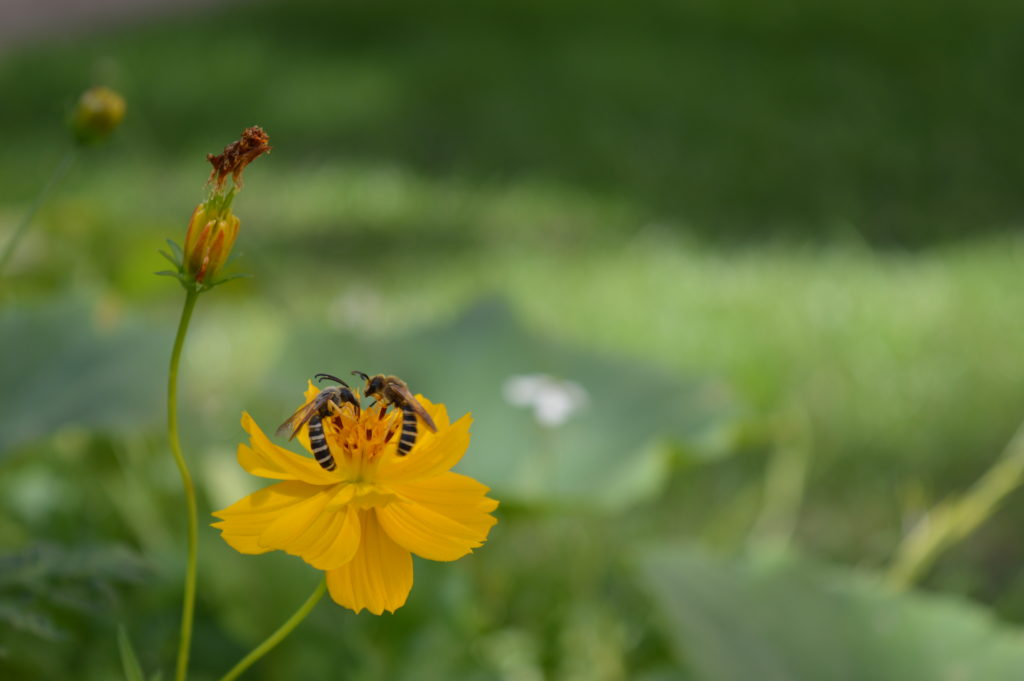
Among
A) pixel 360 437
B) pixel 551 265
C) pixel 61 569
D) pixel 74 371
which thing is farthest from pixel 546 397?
pixel 551 265

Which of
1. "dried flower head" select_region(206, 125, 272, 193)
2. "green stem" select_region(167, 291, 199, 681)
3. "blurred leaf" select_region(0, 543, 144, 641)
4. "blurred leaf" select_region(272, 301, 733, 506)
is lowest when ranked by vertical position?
"blurred leaf" select_region(0, 543, 144, 641)

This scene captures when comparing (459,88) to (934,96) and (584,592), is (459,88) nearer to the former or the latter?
(934,96)

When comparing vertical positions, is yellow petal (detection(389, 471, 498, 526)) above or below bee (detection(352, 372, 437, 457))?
below

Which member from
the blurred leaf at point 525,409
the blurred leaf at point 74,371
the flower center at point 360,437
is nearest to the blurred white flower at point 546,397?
the blurred leaf at point 525,409

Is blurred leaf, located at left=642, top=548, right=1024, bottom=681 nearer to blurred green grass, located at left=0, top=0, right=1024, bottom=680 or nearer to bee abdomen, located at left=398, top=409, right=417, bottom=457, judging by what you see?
blurred green grass, located at left=0, top=0, right=1024, bottom=680

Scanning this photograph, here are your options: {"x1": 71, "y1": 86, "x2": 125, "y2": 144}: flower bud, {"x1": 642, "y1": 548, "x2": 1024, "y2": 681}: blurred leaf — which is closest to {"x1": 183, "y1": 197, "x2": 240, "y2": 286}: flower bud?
{"x1": 71, "y1": 86, "x2": 125, "y2": 144}: flower bud

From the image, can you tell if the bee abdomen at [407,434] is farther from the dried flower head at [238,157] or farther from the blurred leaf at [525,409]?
the blurred leaf at [525,409]
